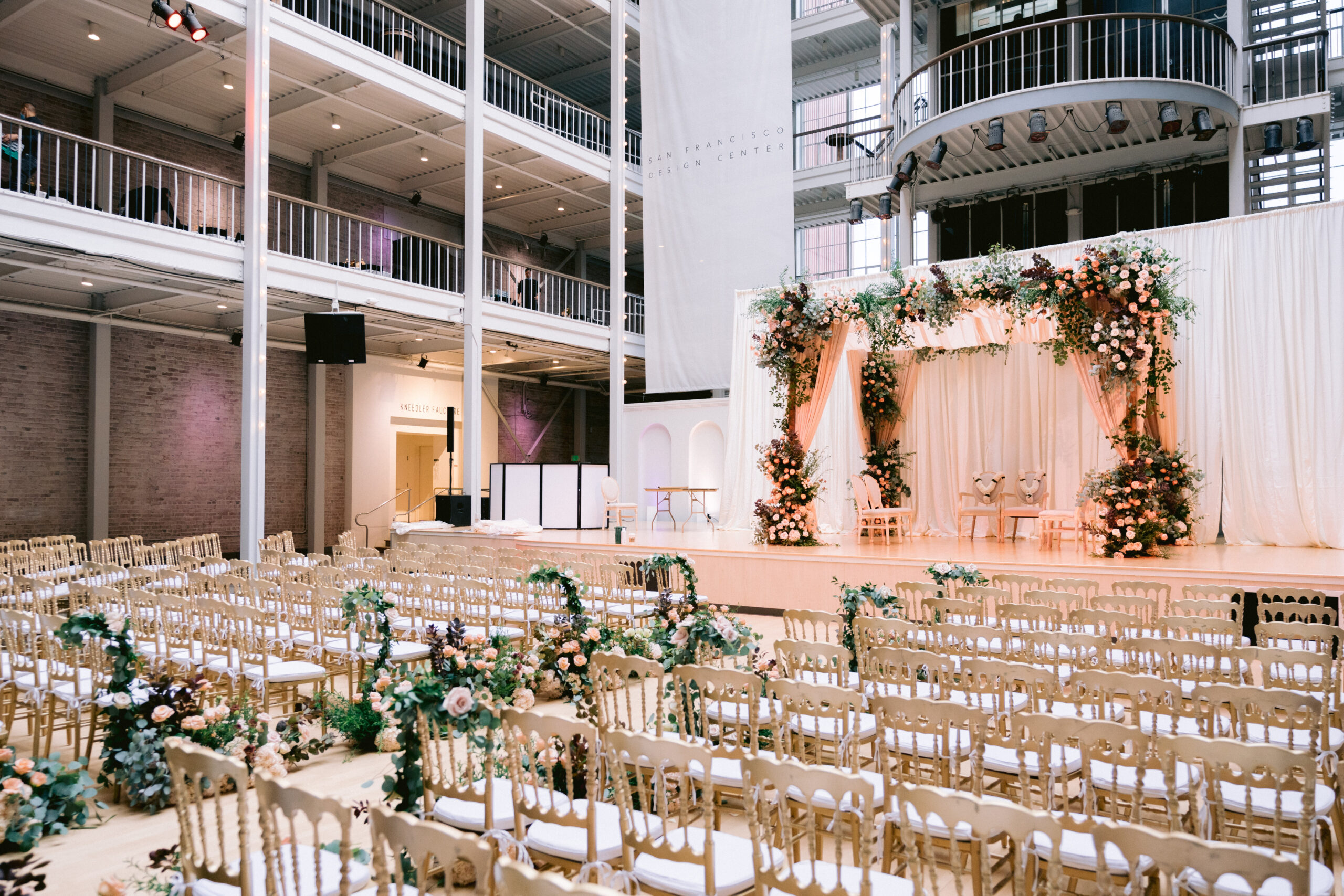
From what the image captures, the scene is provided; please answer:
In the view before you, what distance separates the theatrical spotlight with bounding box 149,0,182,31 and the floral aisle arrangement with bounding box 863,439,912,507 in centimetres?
943

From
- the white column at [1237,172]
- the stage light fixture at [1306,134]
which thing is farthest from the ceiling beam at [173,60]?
the stage light fixture at [1306,134]

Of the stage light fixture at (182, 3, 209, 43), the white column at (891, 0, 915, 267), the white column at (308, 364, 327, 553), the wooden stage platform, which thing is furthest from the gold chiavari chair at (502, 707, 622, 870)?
the white column at (308, 364, 327, 553)

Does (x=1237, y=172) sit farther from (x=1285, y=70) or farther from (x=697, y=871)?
(x=697, y=871)

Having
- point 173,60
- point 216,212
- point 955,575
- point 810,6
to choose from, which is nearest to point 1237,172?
point 955,575

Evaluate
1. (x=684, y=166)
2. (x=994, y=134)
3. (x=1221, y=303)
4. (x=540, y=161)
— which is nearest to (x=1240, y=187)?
(x=1221, y=303)

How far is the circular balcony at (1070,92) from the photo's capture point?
1090 centimetres

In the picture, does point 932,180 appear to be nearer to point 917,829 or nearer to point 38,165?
point 38,165

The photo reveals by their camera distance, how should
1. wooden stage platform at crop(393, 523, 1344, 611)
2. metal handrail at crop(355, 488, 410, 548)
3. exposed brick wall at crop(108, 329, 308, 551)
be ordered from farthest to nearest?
metal handrail at crop(355, 488, 410, 548), exposed brick wall at crop(108, 329, 308, 551), wooden stage platform at crop(393, 523, 1344, 611)

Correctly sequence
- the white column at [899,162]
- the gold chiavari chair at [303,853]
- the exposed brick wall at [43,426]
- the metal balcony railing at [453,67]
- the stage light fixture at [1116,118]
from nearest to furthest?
the gold chiavari chair at [303,853]
the stage light fixture at [1116,118]
the exposed brick wall at [43,426]
the white column at [899,162]
the metal balcony railing at [453,67]

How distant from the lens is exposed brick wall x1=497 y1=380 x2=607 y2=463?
1991 centimetres

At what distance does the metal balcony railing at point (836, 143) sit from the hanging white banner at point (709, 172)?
3.62 feet

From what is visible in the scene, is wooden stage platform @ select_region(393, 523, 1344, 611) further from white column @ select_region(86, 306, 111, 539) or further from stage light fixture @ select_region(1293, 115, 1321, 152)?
white column @ select_region(86, 306, 111, 539)

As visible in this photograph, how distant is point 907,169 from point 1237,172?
4.18 meters

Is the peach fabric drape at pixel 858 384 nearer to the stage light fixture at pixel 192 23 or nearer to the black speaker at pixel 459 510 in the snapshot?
the black speaker at pixel 459 510
